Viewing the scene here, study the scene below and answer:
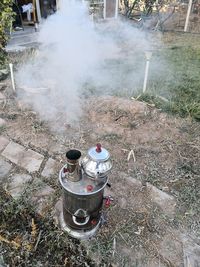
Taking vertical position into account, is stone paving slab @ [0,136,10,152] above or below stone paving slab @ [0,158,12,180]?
above

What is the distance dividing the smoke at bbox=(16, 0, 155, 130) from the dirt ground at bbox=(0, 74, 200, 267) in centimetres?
27

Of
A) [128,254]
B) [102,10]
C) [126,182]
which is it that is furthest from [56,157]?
[102,10]

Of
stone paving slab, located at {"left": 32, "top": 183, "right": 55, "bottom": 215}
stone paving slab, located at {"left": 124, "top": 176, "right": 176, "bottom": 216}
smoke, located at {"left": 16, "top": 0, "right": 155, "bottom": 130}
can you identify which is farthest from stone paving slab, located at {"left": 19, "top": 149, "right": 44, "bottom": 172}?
stone paving slab, located at {"left": 124, "top": 176, "right": 176, "bottom": 216}

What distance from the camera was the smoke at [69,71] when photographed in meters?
4.10

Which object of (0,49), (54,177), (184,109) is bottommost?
(54,177)

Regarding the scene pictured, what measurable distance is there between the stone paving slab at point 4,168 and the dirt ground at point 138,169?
396 mm

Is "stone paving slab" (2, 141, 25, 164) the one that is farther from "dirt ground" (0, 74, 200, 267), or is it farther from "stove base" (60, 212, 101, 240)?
"stove base" (60, 212, 101, 240)

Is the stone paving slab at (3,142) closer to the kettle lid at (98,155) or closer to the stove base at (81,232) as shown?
the stove base at (81,232)

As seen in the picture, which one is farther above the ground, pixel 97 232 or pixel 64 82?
pixel 64 82

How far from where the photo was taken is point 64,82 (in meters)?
4.57

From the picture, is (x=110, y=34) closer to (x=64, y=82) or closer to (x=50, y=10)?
(x=64, y=82)

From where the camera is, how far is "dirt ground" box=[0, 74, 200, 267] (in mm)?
2246

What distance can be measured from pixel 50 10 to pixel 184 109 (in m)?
8.40

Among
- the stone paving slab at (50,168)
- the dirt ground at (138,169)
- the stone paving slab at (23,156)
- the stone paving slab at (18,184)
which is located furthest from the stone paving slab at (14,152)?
the stone paving slab at (50,168)
